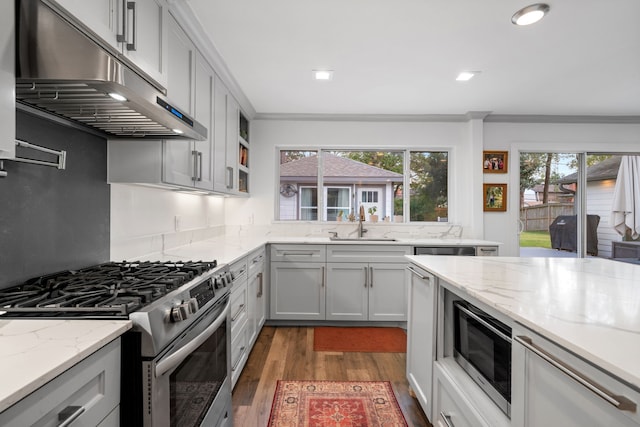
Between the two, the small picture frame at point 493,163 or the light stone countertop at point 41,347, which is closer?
the light stone countertop at point 41,347

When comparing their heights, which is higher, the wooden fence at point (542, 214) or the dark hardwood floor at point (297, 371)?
the wooden fence at point (542, 214)

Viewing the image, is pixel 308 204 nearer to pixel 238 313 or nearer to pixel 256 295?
pixel 256 295

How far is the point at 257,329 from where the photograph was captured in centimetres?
284

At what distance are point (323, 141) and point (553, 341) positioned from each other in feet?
11.0

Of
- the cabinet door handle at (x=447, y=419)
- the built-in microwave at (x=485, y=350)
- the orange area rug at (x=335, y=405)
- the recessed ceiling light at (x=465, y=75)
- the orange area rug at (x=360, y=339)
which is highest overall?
the recessed ceiling light at (x=465, y=75)

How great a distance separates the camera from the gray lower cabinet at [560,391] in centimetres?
65

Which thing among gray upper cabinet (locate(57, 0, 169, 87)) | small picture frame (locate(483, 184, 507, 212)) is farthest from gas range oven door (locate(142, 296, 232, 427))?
small picture frame (locate(483, 184, 507, 212))

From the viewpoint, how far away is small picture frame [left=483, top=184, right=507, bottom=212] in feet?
12.5

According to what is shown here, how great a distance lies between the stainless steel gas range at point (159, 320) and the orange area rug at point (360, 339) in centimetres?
136

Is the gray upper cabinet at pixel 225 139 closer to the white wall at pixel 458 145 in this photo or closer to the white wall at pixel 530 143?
the white wall at pixel 458 145

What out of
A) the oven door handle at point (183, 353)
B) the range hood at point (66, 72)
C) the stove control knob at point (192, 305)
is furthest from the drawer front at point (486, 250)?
the range hood at point (66, 72)

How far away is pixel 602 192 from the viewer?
404 cm

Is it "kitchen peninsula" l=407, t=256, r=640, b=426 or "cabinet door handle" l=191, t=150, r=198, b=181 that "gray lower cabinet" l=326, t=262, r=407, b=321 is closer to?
"kitchen peninsula" l=407, t=256, r=640, b=426

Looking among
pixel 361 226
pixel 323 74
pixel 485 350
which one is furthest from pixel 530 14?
pixel 361 226
